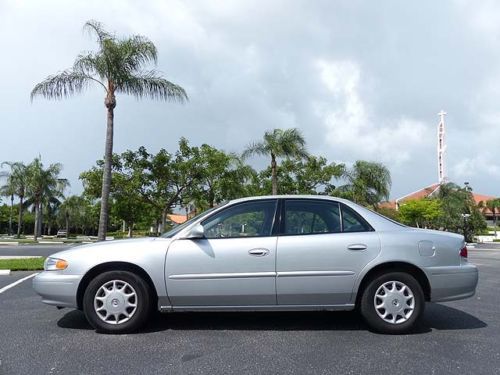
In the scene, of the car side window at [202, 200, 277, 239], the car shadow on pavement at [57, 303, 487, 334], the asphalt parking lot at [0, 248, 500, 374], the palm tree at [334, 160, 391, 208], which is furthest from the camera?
the palm tree at [334, 160, 391, 208]

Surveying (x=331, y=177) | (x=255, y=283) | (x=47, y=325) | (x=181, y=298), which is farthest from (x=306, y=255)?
(x=331, y=177)

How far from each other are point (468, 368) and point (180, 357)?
2.53 metres

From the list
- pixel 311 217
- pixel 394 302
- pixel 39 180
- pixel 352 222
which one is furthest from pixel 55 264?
pixel 39 180

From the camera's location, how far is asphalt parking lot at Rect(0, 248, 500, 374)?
427 centimetres

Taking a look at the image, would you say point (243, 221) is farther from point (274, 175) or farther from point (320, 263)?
point (274, 175)

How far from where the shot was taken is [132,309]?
211 inches

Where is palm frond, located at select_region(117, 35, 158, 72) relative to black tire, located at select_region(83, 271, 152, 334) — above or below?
above

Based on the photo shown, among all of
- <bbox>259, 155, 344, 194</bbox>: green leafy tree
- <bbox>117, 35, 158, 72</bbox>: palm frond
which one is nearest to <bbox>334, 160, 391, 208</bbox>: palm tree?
<bbox>259, 155, 344, 194</bbox>: green leafy tree

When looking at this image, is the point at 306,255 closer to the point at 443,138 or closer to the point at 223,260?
the point at 223,260

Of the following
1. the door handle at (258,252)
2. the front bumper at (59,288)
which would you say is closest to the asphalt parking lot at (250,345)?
the front bumper at (59,288)

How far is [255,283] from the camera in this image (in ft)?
17.4

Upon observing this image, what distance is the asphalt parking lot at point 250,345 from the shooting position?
4.27 meters

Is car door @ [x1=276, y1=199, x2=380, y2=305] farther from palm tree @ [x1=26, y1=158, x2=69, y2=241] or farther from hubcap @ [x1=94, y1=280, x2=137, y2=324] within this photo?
palm tree @ [x1=26, y1=158, x2=69, y2=241]

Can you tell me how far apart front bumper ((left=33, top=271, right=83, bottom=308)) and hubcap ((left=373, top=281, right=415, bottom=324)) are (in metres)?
3.26
